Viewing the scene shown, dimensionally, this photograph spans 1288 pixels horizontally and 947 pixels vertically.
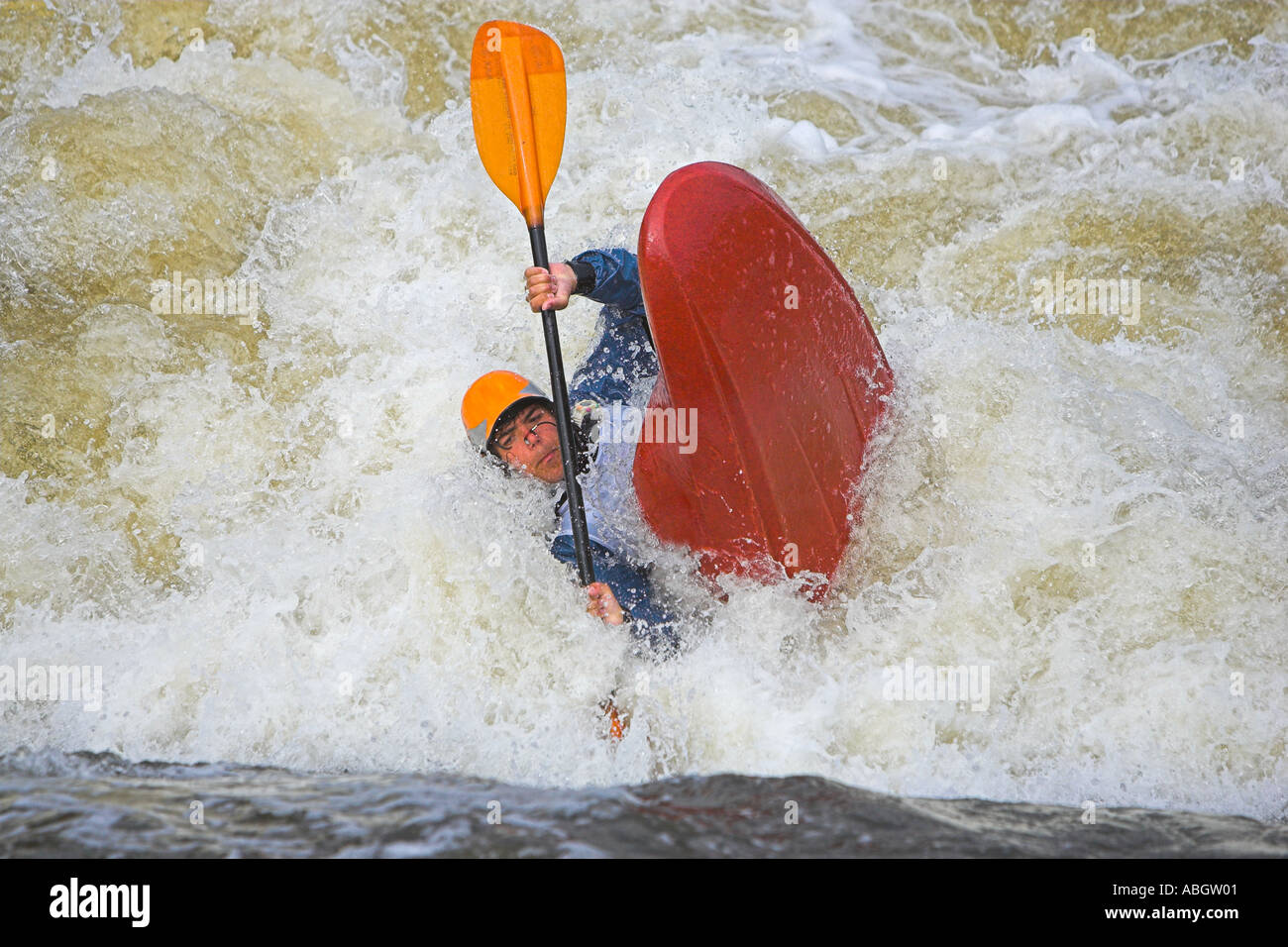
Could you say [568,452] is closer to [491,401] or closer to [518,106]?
[491,401]

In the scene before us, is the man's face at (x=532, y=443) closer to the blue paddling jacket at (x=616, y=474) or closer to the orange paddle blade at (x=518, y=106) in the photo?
the blue paddling jacket at (x=616, y=474)

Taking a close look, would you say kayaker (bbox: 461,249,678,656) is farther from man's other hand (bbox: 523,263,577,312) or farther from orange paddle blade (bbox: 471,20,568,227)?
orange paddle blade (bbox: 471,20,568,227)

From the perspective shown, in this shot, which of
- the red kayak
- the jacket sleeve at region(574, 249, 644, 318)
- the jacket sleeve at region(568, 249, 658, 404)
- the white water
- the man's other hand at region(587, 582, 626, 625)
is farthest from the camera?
the jacket sleeve at region(568, 249, 658, 404)

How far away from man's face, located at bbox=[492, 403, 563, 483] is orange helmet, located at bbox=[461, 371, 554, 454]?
0.10 feet

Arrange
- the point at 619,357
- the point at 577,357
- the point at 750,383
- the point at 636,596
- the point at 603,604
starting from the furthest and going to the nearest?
the point at 577,357 → the point at 619,357 → the point at 636,596 → the point at 603,604 → the point at 750,383

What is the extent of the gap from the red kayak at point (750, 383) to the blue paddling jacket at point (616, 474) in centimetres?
13

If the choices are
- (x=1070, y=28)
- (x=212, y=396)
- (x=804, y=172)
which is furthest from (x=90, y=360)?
(x=1070, y=28)

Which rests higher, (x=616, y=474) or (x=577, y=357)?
(x=577, y=357)

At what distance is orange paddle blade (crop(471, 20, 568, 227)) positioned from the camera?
3021 millimetres

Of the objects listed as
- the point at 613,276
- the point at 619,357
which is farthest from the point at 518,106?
the point at 619,357

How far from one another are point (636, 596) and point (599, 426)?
52 cm

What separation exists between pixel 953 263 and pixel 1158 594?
1.69m

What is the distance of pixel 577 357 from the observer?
12.5 ft

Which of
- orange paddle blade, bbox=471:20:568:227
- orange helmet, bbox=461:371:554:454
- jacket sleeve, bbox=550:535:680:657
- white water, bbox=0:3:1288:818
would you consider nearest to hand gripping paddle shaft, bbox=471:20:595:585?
orange paddle blade, bbox=471:20:568:227
